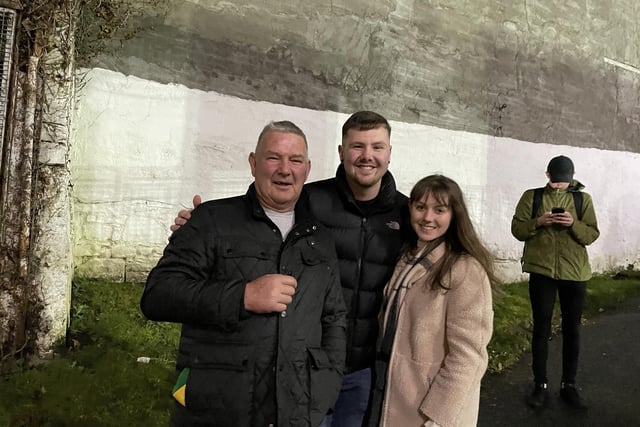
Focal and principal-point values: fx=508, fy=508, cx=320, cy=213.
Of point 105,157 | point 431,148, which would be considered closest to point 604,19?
point 431,148

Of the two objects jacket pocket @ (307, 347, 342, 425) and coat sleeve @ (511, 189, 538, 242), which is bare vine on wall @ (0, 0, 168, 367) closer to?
jacket pocket @ (307, 347, 342, 425)

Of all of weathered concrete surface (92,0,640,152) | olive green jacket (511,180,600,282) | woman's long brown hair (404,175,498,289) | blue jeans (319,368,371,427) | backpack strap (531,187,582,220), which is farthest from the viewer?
weathered concrete surface (92,0,640,152)

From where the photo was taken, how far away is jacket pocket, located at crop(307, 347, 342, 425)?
1913 mm

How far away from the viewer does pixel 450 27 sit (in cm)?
794

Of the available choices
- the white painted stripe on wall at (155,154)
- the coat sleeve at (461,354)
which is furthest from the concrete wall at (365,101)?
the coat sleeve at (461,354)

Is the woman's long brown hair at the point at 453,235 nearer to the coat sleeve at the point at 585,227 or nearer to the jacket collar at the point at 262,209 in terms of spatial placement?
the jacket collar at the point at 262,209

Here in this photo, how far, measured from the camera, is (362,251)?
2.45 meters

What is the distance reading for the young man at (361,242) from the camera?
2.42m

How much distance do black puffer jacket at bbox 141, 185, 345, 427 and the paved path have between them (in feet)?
8.81

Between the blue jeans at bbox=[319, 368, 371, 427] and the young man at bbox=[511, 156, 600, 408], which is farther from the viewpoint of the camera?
the young man at bbox=[511, 156, 600, 408]

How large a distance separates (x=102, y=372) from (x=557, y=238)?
3852mm

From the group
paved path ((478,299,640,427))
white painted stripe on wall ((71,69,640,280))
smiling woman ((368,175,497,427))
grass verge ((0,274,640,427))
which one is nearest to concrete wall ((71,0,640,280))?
white painted stripe on wall ((71,69,640,280))

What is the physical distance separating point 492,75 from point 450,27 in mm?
1140

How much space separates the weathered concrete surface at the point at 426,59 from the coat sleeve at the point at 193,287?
13.5 feet
